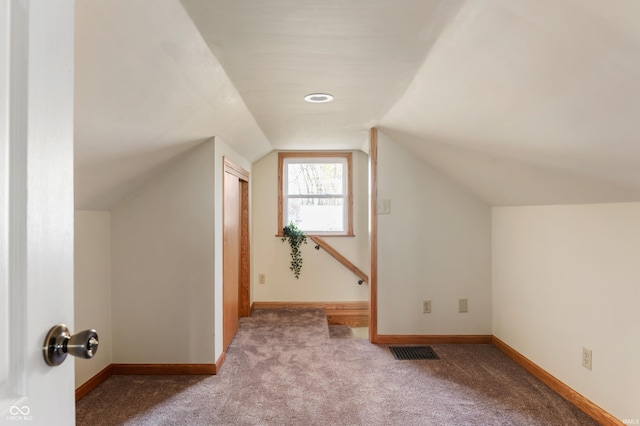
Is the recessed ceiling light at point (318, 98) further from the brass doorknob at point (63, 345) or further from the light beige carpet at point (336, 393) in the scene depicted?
the brass doorknob at point (63, 345)

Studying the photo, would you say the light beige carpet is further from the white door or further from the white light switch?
the white door

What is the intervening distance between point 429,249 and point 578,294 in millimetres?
1255

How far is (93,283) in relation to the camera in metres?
2.54

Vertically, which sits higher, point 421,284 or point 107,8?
point 107,8

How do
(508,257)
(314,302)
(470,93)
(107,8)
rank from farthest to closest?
(314,302) → (508,257) → (470,93) → (107,8)

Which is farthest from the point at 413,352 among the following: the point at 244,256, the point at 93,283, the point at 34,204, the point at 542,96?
the point at 34,204

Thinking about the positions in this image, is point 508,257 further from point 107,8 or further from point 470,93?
point 107,8

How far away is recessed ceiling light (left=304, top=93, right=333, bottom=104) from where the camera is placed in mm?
2420

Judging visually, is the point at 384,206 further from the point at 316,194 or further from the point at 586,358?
the point at 586,358

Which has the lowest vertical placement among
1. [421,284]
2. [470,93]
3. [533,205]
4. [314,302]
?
[314,302]

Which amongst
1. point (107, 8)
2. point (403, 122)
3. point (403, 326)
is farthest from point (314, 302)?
point (107, 8)

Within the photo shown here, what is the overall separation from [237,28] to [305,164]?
3067mm

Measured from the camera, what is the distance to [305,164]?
15.1 ft

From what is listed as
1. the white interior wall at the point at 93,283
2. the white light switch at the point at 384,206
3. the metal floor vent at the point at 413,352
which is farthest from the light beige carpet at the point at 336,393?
the white light switch at the point at 384,206
